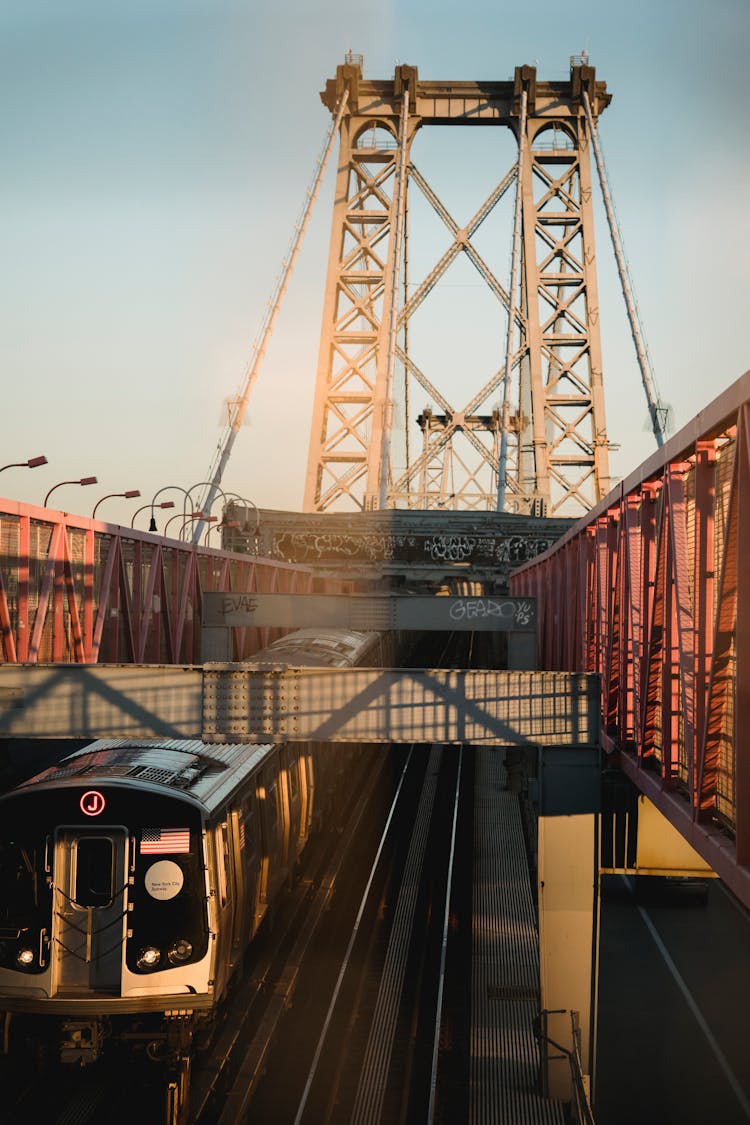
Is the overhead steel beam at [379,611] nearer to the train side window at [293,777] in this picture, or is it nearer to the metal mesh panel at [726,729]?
the train side window at [293,777]

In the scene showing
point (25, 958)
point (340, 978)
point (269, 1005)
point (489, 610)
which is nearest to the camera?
point (25, 958)

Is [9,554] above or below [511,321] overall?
below

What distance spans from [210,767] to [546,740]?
405 cm

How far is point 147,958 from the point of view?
11.5m

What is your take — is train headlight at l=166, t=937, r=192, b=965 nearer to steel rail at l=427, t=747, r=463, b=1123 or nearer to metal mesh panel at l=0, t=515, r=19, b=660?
steel rail at l=427, t=747, r=463, b=1123

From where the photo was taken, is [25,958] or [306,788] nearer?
[25,958]

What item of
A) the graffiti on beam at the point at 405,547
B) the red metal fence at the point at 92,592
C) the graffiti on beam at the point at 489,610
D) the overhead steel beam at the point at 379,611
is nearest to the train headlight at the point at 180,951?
the red metal fence at the point at 92,592

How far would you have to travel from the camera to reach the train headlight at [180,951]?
11.6m

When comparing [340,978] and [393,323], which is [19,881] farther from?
[393,323]

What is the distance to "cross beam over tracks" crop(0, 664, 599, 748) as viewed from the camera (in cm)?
1267

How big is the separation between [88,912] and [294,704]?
10.3 feet

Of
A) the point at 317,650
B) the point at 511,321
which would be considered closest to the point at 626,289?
the point at 511,321

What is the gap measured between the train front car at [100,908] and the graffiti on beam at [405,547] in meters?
45.6

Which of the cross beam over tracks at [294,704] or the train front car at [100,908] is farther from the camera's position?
the cross beam over tracks at [294,704]
